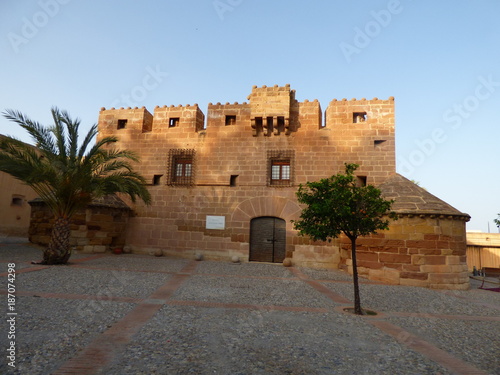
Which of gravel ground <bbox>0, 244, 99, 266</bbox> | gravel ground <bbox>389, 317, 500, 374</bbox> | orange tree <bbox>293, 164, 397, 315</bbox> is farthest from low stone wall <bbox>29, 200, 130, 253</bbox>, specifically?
gravel ground <bbox>389, 317, 500, 374</bbox>

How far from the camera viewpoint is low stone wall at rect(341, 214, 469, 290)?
9.83 m

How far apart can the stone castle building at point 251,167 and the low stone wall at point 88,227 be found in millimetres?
937

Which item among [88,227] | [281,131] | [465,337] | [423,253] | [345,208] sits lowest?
[465,337]

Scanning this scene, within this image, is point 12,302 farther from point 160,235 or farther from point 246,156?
point 246,156

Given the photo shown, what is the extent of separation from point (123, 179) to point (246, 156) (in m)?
5.76

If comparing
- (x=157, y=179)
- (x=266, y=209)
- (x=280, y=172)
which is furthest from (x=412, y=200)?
(x=157, y=179)

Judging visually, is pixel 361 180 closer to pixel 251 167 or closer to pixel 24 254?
pixel 251 167

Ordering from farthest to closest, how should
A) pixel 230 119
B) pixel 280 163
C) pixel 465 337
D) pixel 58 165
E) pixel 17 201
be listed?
1. pixel 17 201
2. pixel 230 119
3. pixel 280 163
4. pixel 58 165
5. pixel 465 337

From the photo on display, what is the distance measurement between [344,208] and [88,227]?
12.0 metres

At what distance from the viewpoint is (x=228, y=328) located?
4527 mm

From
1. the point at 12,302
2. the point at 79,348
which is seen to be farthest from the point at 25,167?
the point at 79,348

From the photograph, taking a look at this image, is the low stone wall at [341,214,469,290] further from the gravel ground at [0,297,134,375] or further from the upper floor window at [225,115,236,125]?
the upper floor window at [225,115,236,125]

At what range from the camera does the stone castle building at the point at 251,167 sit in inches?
527

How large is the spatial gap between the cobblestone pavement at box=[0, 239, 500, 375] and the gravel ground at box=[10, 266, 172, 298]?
27mm
